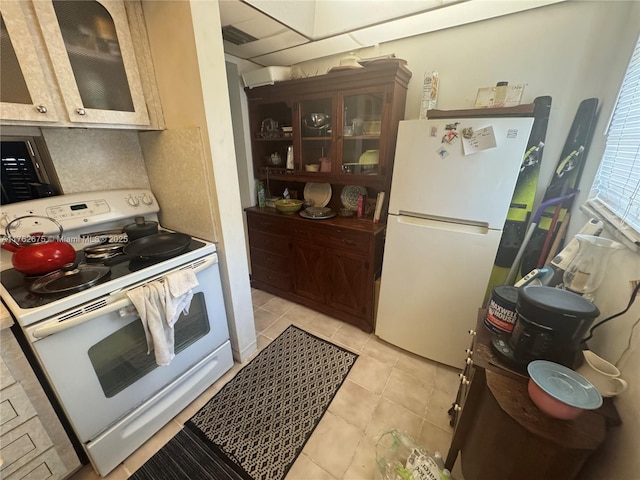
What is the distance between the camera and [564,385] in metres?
0.72

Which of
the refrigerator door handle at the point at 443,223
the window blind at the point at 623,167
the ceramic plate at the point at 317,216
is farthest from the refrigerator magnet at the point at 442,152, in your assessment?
the ceramic plate at the point at 317,216

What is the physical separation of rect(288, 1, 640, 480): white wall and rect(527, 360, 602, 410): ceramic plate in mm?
278

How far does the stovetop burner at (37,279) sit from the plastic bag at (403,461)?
1.41 m

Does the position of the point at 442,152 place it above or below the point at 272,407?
above

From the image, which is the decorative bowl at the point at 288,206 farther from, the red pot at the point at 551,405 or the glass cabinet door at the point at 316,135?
the red pot at the point at 551,405

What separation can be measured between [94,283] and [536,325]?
1.63 m

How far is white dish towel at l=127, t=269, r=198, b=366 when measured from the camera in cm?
109

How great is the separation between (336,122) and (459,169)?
0.99m

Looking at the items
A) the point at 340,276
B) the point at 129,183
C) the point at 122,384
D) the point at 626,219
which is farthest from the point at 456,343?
the point at 129,183

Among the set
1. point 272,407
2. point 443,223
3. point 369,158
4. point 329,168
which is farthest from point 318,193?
point 272,407

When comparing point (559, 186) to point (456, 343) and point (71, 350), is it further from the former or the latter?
point (71, 350)

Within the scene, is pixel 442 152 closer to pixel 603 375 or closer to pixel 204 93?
pixel 603 375

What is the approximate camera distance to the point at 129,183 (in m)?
1.64

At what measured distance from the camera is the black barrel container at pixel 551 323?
0.75 m
